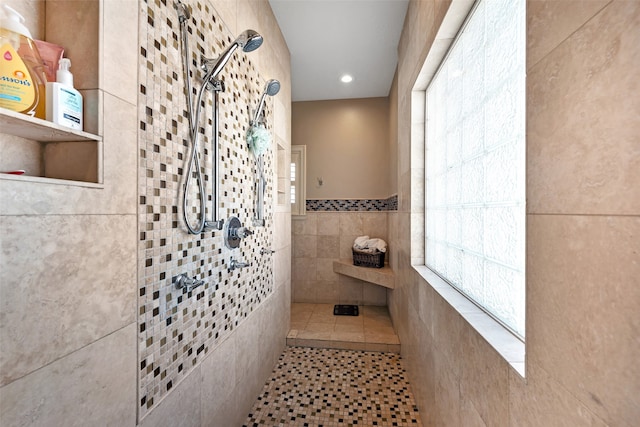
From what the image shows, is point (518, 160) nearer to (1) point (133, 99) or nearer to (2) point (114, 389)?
(1) point (133, 99)

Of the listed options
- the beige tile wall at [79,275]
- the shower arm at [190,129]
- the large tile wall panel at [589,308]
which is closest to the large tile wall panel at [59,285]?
the beige tile wall at [79,275]

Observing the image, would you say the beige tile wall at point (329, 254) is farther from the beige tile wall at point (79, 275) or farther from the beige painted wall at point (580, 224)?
the beige tile wall at point (79, 275)

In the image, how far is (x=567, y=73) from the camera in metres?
0.51

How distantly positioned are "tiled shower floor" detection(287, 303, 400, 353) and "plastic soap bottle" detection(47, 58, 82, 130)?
90.6 inches

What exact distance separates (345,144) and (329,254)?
147 centimetres

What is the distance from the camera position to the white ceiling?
2.02 metres

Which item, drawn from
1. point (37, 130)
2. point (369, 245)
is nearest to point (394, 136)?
point (369, 245)

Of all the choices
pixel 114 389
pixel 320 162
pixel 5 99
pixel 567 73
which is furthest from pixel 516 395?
pixel 320 162

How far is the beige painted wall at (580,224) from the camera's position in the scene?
0.39 m

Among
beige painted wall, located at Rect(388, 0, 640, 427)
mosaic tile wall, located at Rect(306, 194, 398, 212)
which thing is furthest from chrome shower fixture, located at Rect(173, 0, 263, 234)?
mosaic tile wall, located at Rect(306, 194, 398, 212)

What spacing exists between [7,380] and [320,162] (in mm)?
3384

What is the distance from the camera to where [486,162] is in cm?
99

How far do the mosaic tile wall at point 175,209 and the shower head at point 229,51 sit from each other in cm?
5

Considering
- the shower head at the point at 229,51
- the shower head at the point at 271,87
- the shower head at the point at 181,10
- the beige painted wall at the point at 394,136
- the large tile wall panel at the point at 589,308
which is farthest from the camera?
the beige painted wall at the point at 394,136
